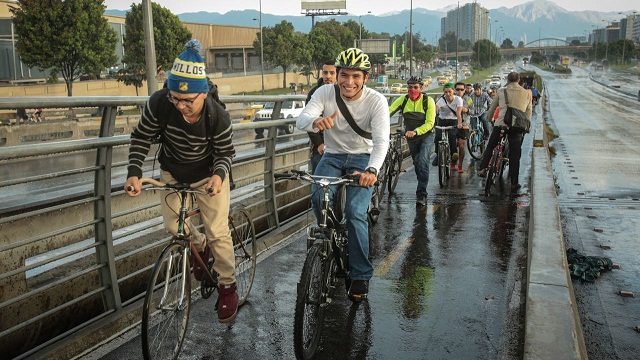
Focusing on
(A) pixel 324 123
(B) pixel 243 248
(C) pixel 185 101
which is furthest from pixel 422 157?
(C) pixel 185 101

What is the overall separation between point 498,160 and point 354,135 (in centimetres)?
703

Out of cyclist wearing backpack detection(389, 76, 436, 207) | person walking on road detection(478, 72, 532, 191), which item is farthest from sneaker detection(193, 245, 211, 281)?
person walking on road detection(478, 72, 532, 191)

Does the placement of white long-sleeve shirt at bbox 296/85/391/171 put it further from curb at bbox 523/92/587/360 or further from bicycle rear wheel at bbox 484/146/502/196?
bicycle rear wheel at bbox 484/146/502/196

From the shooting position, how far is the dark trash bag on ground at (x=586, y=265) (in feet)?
23.5

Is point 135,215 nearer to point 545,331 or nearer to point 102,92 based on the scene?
point 545,331

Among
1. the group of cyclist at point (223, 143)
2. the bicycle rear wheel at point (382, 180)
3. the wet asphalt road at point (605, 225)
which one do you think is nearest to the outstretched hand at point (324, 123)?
Result: the group of cyclist at point (223, 143)

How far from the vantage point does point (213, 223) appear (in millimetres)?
4508

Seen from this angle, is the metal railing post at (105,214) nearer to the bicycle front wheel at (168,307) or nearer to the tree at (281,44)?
the bicycle front wheel at (168,307)

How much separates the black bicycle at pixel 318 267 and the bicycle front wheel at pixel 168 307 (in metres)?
0.77

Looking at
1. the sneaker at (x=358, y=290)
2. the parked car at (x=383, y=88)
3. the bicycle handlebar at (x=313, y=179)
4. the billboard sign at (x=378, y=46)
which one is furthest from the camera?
the billboard sign at (x=378, y=46)

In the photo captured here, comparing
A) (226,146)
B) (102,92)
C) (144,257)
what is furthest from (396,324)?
(102,92)

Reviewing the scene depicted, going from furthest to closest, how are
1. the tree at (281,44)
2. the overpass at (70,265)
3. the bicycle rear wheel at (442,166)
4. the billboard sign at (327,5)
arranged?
the billboard sign at (327,5) < the tree at (281,44) < the bicycle rear wheel at (442,166) < the overpass at (70,265)

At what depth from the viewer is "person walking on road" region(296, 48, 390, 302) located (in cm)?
511

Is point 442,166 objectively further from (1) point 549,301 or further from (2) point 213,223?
(2) point 213,223
